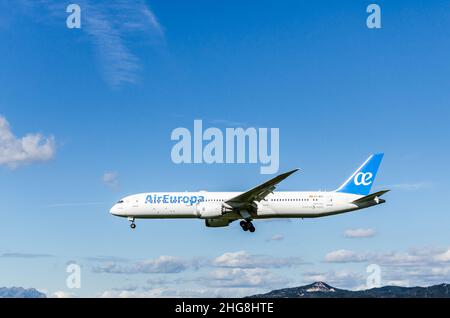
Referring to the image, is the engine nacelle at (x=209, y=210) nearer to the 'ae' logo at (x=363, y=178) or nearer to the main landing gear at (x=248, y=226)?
the main landing gear at (x=248, y=226)

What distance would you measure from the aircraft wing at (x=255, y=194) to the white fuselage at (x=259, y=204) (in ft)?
6.61

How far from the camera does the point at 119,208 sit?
212ft

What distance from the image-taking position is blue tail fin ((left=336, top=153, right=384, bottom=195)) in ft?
217

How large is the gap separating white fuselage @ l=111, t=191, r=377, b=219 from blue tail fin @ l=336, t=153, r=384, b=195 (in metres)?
1.93

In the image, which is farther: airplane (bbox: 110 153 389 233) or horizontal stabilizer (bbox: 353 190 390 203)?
airplane (bbox: 110 153 389 233)

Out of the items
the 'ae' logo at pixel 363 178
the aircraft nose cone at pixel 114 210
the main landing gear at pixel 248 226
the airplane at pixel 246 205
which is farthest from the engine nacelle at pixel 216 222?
the 'ae' logo at pixel 363 178

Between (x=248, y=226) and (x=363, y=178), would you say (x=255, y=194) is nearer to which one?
(x=248, y=226)

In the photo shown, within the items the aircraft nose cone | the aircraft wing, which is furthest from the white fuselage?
the aircraft wing

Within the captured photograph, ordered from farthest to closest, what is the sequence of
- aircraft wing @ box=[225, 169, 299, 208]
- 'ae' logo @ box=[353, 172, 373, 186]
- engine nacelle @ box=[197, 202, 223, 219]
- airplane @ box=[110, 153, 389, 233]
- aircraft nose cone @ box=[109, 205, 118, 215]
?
'ae' logo @ box=[353, 172, 373, 186], aircraft nose cone @ box=[109, 205, 118, 215], airplane @ box=[110, 153, 389, 233], engine nacelle @ box=[197, 202, 223, 219], aircraft wing @ box=[225, 169, 299, 208]

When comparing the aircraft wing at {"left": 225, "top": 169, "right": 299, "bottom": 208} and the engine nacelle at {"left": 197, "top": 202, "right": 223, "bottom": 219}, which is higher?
the aircraft wing at {"left": 225, "top": 169, "right": 299, "bottom": 208}

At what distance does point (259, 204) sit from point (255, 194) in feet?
11.3

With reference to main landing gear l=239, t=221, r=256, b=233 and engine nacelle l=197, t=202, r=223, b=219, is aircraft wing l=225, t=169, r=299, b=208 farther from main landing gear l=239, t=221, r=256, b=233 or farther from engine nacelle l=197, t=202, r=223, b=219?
main landing gear l=239, t=221, r=256, b=233
